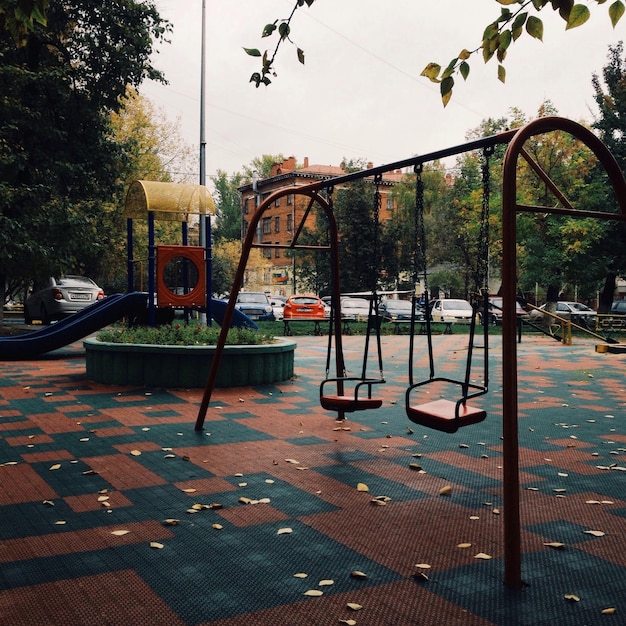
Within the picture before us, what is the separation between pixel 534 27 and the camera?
3.87m

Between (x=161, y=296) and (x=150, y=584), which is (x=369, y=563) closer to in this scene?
(x=150, y=584)

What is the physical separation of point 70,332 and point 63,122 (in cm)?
857

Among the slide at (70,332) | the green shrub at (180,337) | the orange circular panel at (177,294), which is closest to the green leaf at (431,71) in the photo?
the green shrub at (180,337)

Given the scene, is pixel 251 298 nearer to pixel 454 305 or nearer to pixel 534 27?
pixel 454 305

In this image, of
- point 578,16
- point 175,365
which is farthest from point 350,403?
point 175,365

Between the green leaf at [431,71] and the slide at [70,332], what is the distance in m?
9.33

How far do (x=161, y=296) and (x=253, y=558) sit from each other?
903 cm

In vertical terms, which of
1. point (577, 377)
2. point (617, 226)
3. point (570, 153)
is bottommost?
point (577, 377)

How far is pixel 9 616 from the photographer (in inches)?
110

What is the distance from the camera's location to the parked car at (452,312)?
33.2 metres

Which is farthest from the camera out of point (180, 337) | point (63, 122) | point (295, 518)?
point (63, 122)

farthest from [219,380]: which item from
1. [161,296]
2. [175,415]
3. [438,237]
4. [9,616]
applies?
[438,237]

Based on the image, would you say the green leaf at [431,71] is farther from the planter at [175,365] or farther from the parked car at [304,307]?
the parked car at [304,307]

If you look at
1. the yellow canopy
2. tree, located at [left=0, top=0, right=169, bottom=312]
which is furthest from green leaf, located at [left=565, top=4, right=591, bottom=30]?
tree, located at [left=0, top=0, right=169, bottom=312]
